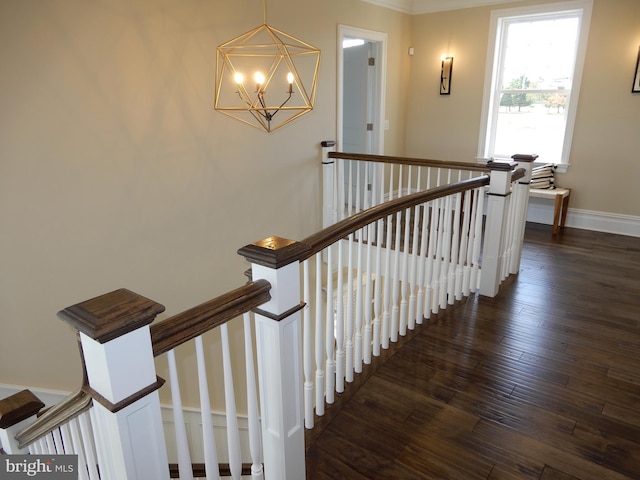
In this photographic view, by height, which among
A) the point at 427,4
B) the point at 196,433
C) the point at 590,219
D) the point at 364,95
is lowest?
the point at 196,433

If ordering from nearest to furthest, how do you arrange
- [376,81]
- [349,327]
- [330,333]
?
1. [330,333]
2. [349,327]
3. [376,81]

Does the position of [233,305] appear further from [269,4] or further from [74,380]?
[269,4]

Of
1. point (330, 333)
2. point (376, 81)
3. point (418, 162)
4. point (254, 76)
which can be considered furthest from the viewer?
point (376, 81)

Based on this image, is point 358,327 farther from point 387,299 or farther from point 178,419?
point 178,419

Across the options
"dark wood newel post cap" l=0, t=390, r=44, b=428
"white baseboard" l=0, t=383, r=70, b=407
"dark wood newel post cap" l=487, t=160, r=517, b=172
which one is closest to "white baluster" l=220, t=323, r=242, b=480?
"dark wood newel post cap" l=0, t=390, r=44, b=428

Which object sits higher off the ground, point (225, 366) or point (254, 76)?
point (254, 76)

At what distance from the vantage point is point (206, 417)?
125 cm

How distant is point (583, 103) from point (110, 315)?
18.3 feet

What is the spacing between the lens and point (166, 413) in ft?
11.9

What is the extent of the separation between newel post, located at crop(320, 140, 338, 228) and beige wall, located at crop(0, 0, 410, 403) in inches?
28.0

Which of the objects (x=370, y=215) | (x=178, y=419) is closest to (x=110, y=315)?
(x=178, y=419)

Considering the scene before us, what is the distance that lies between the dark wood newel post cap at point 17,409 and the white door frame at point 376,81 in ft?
13.5

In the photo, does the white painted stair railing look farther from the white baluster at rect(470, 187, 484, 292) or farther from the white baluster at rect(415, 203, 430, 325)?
the white baluster at rect(470, 187, 484, 292)

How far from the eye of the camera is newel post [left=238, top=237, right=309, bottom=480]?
133cm
